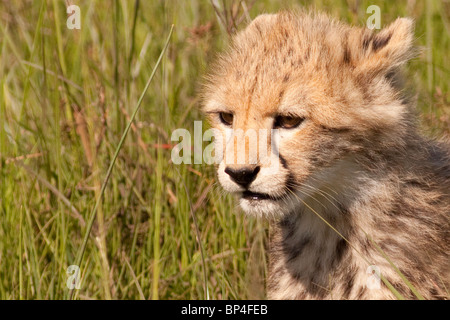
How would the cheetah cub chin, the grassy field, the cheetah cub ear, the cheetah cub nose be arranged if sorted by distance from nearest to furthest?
the cheetah cub nose, the cheetah cub chin, the cheetah cub ear, the grassy field

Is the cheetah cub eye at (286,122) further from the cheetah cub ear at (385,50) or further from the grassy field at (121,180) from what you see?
the grassy field at (121,180)

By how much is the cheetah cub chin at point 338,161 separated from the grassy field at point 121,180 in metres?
0.48

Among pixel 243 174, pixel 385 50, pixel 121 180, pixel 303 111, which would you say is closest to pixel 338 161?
pixel 303 111

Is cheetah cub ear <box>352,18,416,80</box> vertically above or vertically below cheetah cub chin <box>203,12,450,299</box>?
above

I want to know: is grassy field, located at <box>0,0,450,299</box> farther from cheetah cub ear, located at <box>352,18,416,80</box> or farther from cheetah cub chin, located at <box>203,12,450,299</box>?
cheetah cub ear, located at <box>352,18,416,80</box>

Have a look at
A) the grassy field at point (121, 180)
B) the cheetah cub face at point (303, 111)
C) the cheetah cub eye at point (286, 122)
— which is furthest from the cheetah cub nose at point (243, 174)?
the grassy field at point (121, 180)

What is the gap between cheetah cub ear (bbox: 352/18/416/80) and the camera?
328cm

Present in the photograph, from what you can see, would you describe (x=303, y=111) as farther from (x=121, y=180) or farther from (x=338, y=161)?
(x=121, y=180)

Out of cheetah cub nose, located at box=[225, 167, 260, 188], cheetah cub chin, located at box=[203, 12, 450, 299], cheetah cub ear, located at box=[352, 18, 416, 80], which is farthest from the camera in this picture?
cheetah cub ear, located at box=[352, 18, 416, 80]

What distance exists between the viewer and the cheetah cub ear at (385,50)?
3281mm

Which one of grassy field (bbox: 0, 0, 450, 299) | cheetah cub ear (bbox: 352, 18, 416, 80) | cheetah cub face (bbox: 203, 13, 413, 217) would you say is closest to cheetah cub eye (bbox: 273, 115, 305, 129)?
cheetah cub face (bbox: 203, 13, 413, 217)

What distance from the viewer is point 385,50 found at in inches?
130

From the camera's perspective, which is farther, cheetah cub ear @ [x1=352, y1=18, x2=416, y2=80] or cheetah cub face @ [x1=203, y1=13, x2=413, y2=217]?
cheetah cub ear @ [x1=352, y1=18, x2=416, y2=80]
